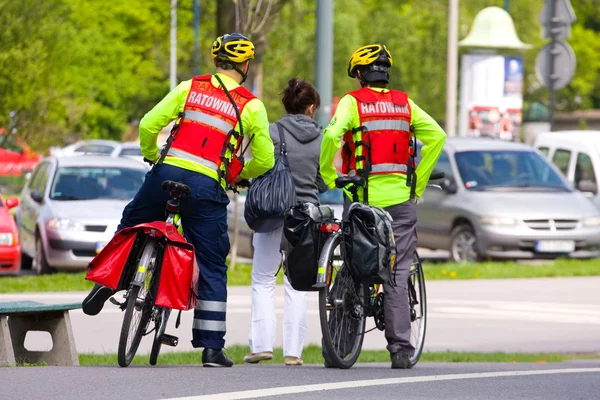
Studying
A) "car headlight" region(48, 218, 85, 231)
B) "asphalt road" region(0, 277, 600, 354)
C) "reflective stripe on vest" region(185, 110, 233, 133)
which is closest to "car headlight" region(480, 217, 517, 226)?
"asphalt road" region(0, 277, 600, 354)

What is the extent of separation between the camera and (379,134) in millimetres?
8773

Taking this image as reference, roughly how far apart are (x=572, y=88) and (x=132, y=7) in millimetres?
29113

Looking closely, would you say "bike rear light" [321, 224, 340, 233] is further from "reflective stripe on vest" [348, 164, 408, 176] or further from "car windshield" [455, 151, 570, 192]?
"car windshield" [455, 151, 570, 192]

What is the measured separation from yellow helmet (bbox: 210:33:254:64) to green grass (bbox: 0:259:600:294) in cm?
753

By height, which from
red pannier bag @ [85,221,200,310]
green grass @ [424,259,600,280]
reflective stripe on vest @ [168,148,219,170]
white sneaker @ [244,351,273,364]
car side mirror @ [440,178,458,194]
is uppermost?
reflective stripe on vest @ [168,148,219,170]

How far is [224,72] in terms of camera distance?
332 inches

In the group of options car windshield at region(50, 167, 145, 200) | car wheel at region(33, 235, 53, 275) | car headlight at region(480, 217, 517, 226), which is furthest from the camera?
car headlight at region(480, 217, 517, 226)

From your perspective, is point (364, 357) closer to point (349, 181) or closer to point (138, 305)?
point (349, 181)

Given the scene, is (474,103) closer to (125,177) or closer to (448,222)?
(448,222)

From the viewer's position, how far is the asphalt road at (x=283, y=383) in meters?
6.82

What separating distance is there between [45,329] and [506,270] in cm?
1031

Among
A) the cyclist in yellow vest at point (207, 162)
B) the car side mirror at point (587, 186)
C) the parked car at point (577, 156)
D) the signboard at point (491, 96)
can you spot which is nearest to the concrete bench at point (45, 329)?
the cyclist in yellow vest at point (207, 162)

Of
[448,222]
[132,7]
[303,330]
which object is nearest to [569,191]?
[448,222]

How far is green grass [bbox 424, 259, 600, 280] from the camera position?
18.0 metres
